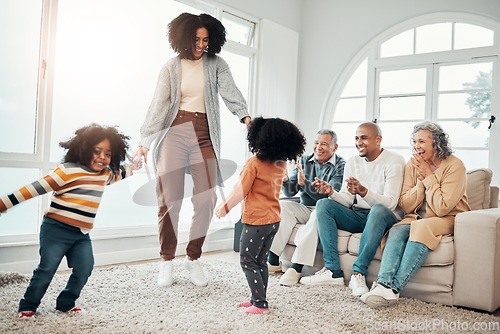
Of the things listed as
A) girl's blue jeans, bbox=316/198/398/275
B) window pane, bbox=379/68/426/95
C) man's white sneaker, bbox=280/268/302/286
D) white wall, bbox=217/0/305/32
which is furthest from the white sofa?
white wall, bbox=217/0/305/32

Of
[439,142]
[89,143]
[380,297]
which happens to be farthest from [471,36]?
[89,143]

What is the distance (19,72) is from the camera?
→ 8.95 feet

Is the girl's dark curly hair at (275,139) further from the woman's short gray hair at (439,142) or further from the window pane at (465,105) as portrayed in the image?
the window pane at (465,105)

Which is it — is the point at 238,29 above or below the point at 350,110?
above

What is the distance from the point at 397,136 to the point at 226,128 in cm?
172

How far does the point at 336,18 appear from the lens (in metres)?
4.68

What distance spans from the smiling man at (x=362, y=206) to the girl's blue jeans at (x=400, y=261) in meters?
0.12

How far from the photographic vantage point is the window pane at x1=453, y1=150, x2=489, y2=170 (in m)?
3.85

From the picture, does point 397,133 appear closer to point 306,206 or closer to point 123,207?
point 306,206

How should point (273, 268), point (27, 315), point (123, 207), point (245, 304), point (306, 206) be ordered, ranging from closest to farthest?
point (27, 315) < point (245, 304) < point (273, 268) < point (306, 206) < point (123, 207)

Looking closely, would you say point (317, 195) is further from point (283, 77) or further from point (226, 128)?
point (283, 77)

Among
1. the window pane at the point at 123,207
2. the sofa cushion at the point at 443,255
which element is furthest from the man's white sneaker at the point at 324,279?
the window pane at the point at 123,207

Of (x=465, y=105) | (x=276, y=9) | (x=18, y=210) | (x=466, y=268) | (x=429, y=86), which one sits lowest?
(x=466, y=268)

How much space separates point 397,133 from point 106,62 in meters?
2.82
